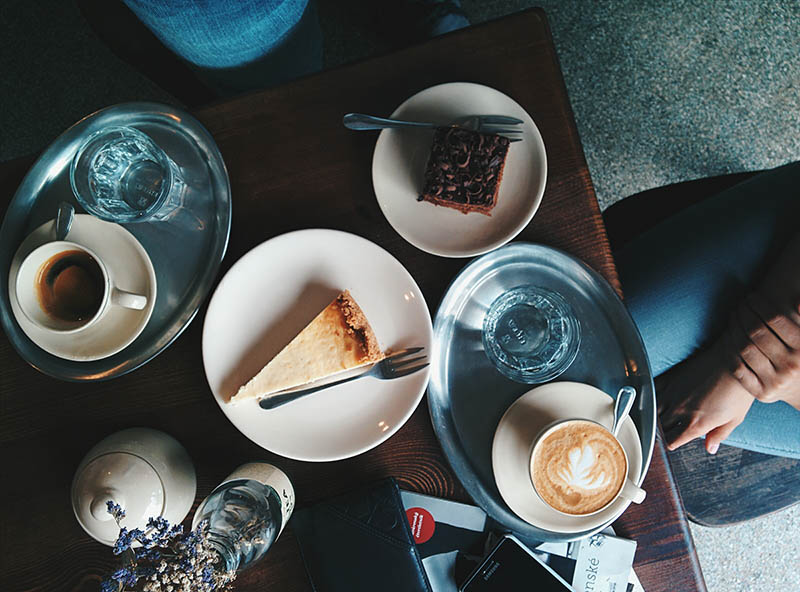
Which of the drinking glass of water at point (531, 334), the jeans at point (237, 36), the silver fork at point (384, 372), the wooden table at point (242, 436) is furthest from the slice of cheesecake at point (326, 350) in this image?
the jeans at point (237, 36)

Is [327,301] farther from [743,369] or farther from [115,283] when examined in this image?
[743,369]

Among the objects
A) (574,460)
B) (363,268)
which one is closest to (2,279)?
(363,268)

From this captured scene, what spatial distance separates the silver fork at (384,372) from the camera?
917 millimetres

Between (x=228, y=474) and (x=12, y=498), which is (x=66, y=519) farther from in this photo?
(x=228, y=474)

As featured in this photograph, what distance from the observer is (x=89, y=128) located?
0.97 m

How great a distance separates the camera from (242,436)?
960 millimetres

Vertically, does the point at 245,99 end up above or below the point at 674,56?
above

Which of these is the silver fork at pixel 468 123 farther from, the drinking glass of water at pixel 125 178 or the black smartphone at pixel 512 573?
the black smartphone at pixel 512 573

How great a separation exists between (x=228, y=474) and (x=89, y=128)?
647mm

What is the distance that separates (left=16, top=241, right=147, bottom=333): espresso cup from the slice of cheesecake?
0.24 meters

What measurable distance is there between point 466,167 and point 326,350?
0.38 meters

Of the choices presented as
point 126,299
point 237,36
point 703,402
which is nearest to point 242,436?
point 126,299

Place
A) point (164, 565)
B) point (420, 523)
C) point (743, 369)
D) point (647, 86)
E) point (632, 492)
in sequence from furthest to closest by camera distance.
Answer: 1. point (647, 86)
2. point (743, 369)
3. point (420, 523)
4. point (632, 492)
5. point (164, 565)

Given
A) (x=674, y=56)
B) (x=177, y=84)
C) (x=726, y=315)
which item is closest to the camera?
(x=726, y=315)
